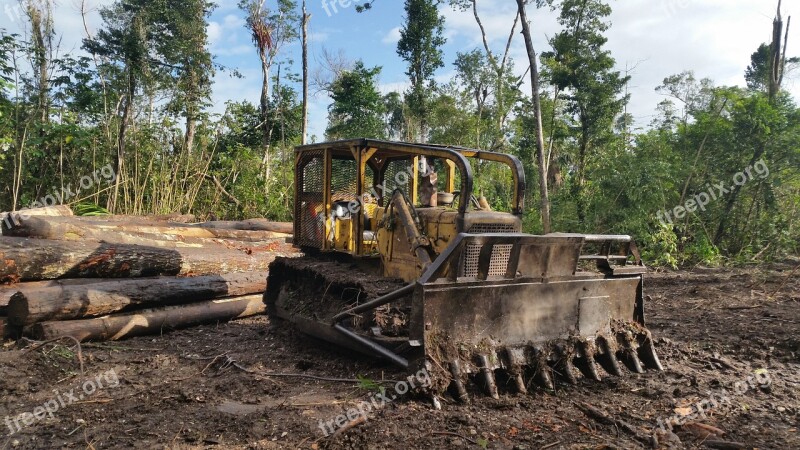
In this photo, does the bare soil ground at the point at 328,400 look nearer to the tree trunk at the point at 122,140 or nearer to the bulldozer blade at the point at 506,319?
the bulldozer blade at the point at 506,319

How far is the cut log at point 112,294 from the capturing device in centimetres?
638

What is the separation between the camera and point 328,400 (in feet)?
15.1

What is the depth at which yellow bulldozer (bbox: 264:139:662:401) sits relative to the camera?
15.0 feet

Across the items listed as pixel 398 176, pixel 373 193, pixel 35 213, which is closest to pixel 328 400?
pixel 373 193

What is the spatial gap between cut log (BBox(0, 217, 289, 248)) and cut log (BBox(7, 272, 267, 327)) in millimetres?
1056

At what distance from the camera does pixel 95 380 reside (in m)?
5.37

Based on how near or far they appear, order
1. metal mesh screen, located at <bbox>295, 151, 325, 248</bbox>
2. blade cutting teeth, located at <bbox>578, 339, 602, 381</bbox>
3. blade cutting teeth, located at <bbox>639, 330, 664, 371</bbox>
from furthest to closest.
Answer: metal mesh screen, located at <bbox>295, 151, 325, 248</bbox>, blade cutting teeth, located at <bbox>639, 330, 664, 371</bbox>, blade cutting teeth, located at <bbox>578, 339, 602, 381</bbox>

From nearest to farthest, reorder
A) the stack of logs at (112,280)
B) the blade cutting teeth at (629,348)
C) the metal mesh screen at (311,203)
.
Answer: the blade cutting teeth at (629,348) < the stack of logs at (112,280) < the metal mesh screen at (311,203)

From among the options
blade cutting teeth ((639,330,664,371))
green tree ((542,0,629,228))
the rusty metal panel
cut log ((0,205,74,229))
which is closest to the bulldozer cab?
the rusty metal panel

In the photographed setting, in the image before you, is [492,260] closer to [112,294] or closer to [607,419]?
[607,419]

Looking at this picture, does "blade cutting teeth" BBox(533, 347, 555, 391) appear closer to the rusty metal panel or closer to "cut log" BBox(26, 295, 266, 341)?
the rusty metal panel

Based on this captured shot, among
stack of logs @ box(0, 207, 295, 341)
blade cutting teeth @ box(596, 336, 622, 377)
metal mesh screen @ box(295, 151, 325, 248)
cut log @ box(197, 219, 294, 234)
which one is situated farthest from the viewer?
cut log @ box(197, 219, 294, 234)

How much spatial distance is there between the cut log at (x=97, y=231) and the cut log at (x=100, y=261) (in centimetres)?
51

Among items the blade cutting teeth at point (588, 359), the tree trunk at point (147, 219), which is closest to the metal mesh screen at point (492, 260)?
the blade cutting teeth at point (588, 359)
